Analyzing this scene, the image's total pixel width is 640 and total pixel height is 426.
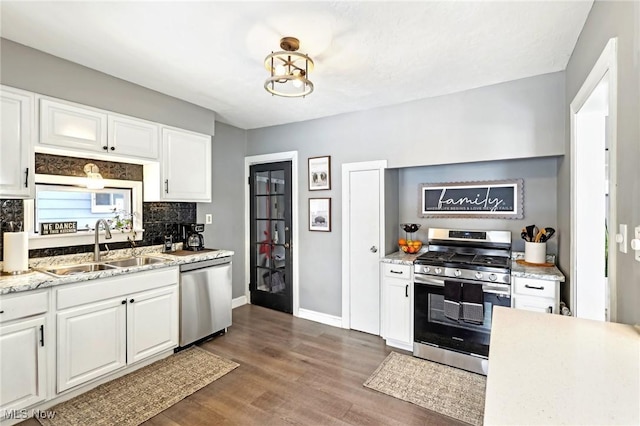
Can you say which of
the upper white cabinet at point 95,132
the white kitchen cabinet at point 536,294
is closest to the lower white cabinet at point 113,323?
the upper white cabinet at point 95,132

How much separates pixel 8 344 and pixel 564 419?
2.87 metres

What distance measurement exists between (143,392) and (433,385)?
7.46ft

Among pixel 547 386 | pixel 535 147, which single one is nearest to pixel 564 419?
pixel 547 386

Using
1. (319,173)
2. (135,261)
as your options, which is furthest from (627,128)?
(135,261)

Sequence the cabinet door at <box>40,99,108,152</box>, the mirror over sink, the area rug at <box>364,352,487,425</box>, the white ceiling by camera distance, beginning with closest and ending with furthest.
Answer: the white ceiling → the area rug at <box>364,352,487,425</box> → the cabinet door at <box>40,99,108,152</box> → the mirror over sink

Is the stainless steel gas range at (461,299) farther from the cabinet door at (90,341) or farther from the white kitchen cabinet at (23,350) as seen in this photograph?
the white kitchen cabinet at (23,350)

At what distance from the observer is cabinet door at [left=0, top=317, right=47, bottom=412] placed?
6.37 feet

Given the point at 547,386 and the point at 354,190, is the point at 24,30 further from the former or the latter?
the point at 547,386

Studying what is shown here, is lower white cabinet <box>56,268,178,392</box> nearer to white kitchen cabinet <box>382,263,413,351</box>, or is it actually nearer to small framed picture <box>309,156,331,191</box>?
small framed picture <box>309,156,331,191</box>

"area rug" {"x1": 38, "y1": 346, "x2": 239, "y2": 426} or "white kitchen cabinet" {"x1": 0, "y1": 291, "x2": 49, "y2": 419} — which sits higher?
"white kitchen cabinet" {"x1": 0, "y1": 291, "x2": 49, "y2": 419}

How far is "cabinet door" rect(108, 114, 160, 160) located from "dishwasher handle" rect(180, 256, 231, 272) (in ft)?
3.67

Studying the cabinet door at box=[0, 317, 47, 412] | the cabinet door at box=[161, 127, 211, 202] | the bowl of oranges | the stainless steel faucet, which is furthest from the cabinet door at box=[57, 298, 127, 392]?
the bowl of oranges

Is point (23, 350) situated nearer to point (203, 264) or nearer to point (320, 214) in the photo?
point (203, 264)

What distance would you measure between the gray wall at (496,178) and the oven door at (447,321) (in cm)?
76
